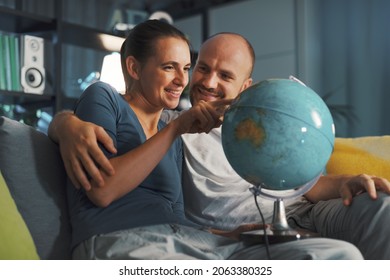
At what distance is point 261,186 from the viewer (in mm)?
1276

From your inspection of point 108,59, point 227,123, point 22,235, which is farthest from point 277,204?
point 108,59

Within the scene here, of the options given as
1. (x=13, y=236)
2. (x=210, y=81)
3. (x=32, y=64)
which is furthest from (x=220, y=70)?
(x=32, y=64)

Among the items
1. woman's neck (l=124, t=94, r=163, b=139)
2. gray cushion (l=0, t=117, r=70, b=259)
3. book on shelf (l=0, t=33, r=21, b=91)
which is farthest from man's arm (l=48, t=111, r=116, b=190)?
book on shelf (l=0, t=33, r=21, b=91)

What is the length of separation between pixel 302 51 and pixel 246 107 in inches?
144

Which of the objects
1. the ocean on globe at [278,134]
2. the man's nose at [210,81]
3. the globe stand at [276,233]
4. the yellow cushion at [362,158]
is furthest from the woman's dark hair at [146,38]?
the yellow cushion at [362,158]

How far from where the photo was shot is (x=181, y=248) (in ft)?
4.08

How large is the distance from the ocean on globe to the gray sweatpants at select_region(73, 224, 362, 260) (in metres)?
0.15

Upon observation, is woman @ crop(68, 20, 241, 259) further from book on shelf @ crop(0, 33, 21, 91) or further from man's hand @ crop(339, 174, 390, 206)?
book on shelf @ crop(0, 33, 21, 91)

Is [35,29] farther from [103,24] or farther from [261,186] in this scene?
[261,186]

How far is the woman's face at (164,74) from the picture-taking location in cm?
155

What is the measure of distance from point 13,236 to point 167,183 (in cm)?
43

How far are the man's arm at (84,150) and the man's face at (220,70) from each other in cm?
65

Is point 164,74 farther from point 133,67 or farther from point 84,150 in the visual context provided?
point 84,150

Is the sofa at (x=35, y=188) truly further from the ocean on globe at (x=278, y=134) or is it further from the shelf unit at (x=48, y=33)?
the shelf unit at (x=48, y=33)
